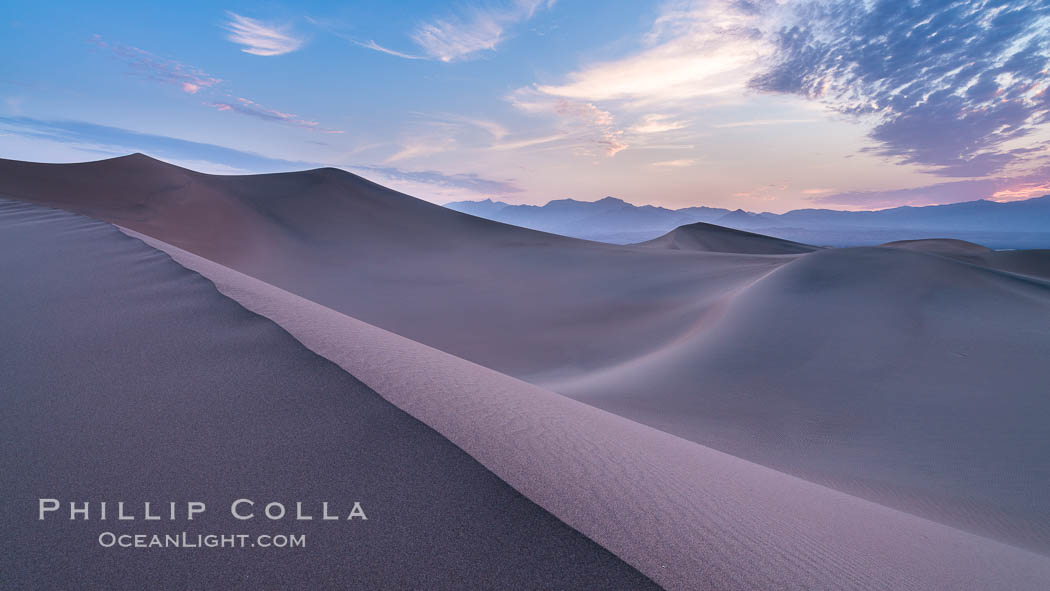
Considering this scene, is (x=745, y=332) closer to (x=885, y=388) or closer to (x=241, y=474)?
(x=885, y=388)

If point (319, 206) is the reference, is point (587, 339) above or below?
below

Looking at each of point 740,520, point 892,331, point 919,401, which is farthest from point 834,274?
point 740,520

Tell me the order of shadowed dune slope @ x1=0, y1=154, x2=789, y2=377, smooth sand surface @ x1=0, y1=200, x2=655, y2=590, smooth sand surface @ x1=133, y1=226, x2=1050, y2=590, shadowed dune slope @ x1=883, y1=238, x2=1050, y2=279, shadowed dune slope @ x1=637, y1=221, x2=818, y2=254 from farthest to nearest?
shadowed dune slope @ x1=637, y1=221, x2=818, y2=254
shadowed dune slope @ x1=883, y1=238, x2=1050, y2=279
shadowed dune slope @ x1=0, y1=154, x2=789, y2=377
smooth sand surface @ x1=133, y1=226, x2=1050, y2=590
smooth sand surface @ x1=0, y1=200, x2=655, y2=590

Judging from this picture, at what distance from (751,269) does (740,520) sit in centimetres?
2003

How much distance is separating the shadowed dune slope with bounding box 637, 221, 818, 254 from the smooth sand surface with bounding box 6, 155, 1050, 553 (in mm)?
26205

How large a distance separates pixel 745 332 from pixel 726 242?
1738 inches

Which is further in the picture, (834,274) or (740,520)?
(834,274)

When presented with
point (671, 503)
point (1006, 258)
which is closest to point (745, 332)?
point (671, 503)

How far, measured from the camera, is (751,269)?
778 inches

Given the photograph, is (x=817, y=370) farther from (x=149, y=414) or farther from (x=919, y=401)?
(x=149, y=414)

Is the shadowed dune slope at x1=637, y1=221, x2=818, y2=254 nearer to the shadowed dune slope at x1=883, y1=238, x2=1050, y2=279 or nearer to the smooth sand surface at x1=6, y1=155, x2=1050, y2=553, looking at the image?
the shadowed dune slope at x1=883, y1=238, x2=1050, y2=279

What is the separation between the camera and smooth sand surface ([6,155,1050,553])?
18.4 ft

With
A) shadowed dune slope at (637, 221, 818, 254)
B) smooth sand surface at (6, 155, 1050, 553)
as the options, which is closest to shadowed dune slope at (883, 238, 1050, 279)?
shadowed dune slope at (637, 221, 818, 254)

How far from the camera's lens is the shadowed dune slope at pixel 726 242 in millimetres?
47656
